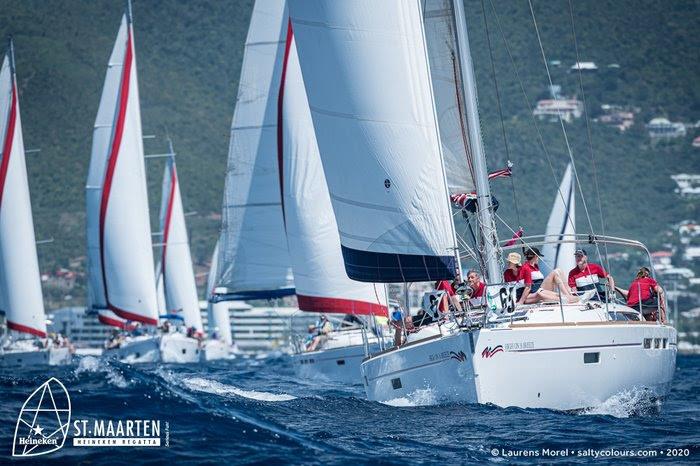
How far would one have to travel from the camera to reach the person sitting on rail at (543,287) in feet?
49.7

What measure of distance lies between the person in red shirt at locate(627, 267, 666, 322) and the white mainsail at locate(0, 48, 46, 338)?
2565cm

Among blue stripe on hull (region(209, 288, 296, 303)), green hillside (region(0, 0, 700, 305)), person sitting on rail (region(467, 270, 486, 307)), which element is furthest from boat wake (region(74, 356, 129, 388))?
green hillside (region(0, 0, 700, 305))

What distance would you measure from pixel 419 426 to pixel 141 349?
30158 millimetres

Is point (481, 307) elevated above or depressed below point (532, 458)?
above

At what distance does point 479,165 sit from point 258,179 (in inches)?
541

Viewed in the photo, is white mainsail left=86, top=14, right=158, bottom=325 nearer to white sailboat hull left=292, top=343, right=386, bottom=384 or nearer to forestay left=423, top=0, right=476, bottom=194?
white sailboat hull left=292, top=343, right=386, bottom=384

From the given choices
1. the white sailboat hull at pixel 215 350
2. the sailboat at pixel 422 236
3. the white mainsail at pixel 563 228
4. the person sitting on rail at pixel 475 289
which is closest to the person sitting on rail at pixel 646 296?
the sailboat at pixel 422 236

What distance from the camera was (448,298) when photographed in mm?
16203

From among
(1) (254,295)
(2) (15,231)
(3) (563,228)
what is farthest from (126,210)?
(3) (563,228)

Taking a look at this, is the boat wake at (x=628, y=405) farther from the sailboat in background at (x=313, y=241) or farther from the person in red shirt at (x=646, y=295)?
the sailboat in background at (x=313, y=241)

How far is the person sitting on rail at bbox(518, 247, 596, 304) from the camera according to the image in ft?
49.7

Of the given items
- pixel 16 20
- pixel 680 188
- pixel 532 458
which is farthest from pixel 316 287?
pixel 16 20

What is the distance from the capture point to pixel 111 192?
3603 cm

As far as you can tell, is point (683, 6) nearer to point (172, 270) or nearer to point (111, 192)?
point (172, 270)
